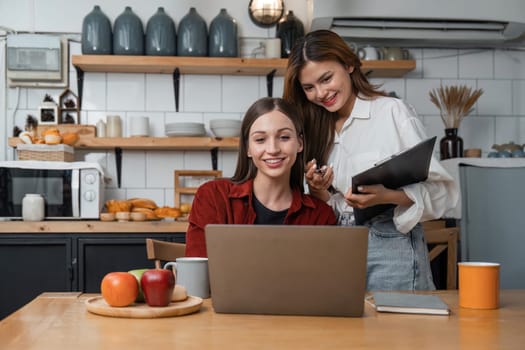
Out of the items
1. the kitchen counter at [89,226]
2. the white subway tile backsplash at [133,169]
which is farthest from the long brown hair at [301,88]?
the white subway tile backsplash at [133,169]

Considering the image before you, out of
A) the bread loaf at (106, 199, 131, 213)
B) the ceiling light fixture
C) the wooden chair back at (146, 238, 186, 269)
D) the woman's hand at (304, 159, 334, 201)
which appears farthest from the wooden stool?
the woman's hand at (304, 159, 334, 201)

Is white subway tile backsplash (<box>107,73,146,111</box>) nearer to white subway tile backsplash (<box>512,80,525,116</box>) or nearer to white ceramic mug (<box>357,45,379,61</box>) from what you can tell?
white ceramic mug (<box>357,45,379,61</box>)

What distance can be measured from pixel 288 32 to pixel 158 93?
2.72 feet

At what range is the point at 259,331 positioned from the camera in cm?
117

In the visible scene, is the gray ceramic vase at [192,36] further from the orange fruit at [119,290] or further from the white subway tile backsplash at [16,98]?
the orange fruit at [119,290]

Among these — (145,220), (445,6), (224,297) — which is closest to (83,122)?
(145,220)

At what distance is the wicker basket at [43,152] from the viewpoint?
359cm

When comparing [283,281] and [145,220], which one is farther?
[145,220]

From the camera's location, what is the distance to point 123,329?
3.89ft

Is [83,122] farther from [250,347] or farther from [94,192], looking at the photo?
[250,347]

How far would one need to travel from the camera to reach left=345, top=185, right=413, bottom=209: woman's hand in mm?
1821

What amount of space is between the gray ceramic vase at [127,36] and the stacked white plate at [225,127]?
57 centimetres

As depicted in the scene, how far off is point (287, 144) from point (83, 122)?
2.30 meters

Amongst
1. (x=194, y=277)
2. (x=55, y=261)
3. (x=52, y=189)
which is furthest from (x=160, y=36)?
(x=194, y=277)
